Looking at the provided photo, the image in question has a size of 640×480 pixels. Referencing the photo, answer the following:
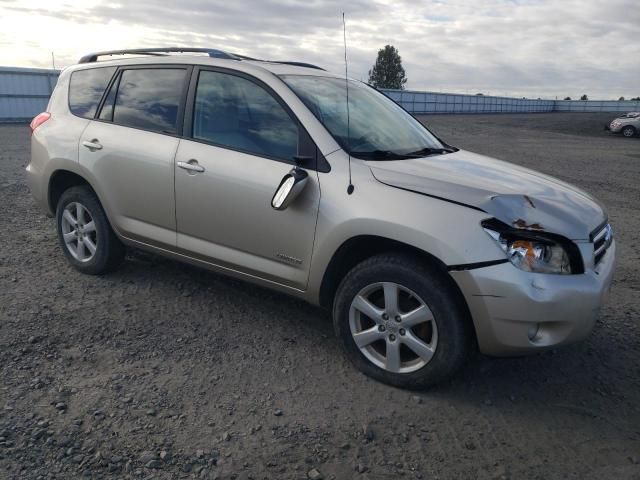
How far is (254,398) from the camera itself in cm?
324

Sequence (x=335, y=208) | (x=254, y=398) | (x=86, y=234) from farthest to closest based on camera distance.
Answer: (x=86, y=234) → (x=335, y=208) → (x=254, y=398)

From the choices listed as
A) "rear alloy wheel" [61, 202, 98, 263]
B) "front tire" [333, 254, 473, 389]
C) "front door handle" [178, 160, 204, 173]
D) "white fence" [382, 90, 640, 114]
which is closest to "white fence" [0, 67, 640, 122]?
"white fence" [382, 90, 640, 114]

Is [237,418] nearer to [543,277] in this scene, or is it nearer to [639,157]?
[543,277]

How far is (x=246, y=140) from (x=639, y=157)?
16.8 meters

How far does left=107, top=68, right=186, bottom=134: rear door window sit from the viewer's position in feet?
14.0

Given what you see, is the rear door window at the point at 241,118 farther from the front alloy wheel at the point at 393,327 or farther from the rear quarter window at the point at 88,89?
the rear quarter window at the point at 88,89

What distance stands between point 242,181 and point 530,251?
178 centimetres

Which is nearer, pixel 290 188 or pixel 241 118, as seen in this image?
pixel 290 188

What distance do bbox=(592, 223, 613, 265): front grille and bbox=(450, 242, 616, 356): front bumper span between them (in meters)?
0.20

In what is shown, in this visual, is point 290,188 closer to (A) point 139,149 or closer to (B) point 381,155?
(B) point 381,155

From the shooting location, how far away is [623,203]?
9.02 m

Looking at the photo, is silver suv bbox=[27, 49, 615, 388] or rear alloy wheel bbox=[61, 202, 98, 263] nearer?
silver suv bbox=[27, 49, 615, 388]

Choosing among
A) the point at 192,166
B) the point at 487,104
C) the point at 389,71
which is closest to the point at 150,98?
the point at 192,166

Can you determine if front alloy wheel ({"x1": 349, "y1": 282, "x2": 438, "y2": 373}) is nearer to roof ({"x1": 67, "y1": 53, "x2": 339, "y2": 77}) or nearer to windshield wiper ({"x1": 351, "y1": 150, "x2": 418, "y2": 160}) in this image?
windshield wiper ({"x1": 351, "y1": 150, "x2": 418, "y2": 160})
